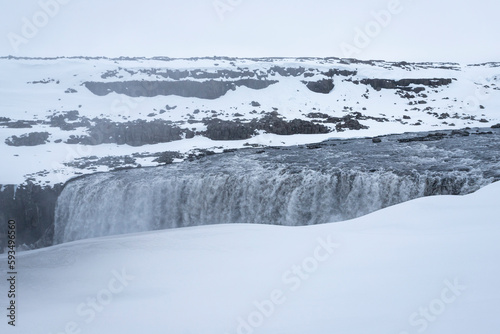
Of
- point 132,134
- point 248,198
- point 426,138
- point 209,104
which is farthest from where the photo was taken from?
point 209,104

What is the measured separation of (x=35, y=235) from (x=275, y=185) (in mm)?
15152

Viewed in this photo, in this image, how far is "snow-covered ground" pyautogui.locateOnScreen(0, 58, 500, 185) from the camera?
88.0 feet

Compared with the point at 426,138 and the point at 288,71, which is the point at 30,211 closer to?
the point at 426,138

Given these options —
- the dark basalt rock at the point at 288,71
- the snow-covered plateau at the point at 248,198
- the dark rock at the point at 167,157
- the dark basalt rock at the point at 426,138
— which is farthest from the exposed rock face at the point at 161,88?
the dark basalt rock at the point at 426,138

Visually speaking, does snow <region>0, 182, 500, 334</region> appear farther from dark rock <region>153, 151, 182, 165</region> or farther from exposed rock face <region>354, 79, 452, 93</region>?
exposed rock face <region>354, 79, 452, 93</region>

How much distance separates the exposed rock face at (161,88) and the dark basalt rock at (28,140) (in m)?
15.4

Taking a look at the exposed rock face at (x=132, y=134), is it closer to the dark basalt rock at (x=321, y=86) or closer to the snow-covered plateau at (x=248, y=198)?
the snow-covered plateau at (x=248, y=198)

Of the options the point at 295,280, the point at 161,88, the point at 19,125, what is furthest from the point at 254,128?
the point at 295,280

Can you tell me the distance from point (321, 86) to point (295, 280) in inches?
1647

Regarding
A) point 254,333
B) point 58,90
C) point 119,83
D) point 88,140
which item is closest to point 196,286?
point 254,333

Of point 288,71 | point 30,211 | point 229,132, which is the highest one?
point 288,71

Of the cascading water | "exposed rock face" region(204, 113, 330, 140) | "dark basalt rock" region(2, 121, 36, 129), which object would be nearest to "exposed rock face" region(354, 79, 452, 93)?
"exposed rock face" region(204, 113, 330, 140)

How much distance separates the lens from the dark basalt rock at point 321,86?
44500 millimetres

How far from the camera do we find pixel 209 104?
4081 centimetres
